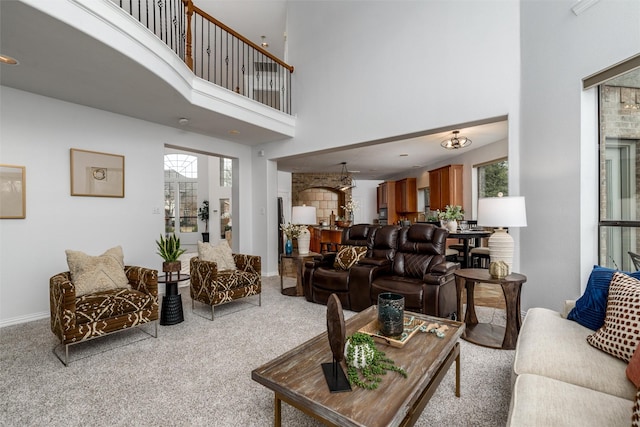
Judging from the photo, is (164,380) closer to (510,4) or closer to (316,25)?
(510,4)

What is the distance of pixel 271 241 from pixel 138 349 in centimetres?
348

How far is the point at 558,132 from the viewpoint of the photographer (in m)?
3.01

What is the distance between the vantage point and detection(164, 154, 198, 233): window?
11664 millimetres

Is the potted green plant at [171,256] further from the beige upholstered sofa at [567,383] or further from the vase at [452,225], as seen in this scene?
the vase at [452,225]

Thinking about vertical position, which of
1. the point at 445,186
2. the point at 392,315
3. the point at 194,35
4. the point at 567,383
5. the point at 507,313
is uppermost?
the point at 194,35

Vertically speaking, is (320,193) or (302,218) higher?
(320,193)

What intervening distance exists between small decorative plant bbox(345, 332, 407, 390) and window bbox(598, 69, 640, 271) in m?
2.51

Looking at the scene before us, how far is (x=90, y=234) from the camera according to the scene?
4121 mm

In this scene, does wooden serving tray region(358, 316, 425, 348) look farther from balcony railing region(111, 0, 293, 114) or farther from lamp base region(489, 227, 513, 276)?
balcony railing region(111, 0, 293, 114)

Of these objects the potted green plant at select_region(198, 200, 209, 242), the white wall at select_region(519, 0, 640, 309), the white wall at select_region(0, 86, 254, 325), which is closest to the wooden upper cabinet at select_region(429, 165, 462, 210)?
the white wall at select_region(519, 0, 640, 309)

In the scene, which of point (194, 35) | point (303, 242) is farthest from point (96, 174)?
point (303, 242)

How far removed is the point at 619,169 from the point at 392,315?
8.51ft

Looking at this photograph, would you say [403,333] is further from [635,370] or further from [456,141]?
[456,141]

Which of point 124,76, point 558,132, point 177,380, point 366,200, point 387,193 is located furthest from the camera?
point 366,200
